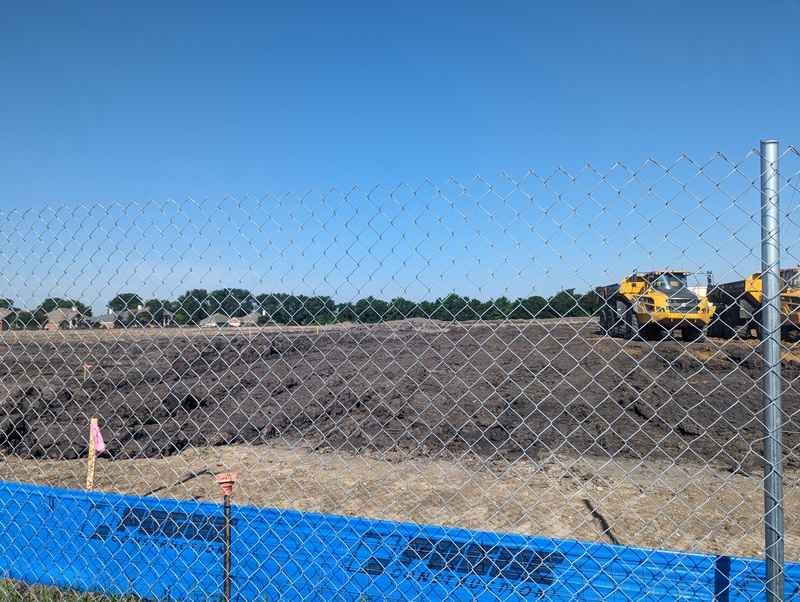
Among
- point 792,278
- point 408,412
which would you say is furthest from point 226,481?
point 408,412

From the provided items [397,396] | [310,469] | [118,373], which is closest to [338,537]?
[310,469]

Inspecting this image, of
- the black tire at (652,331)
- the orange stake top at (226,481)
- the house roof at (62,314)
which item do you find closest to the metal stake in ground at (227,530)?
the orange stake top at (226,481)

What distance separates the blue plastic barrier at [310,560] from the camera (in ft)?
7.11

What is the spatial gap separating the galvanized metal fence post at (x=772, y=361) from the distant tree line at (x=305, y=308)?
539mm

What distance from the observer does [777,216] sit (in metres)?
1.75

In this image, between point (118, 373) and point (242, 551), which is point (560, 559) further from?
point (118, 373)

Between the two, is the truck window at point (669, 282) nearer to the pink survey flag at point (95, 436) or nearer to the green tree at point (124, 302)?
the green tree at point (124, 302)

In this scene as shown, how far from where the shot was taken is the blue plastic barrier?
2168 mm

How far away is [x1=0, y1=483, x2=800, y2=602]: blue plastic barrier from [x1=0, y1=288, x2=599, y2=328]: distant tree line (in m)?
0.89

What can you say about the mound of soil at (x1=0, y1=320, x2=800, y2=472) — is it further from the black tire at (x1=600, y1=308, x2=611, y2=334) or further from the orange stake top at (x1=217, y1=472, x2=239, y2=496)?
the orange stake top at (x1=217, y1=472, x2=239, y2=496)

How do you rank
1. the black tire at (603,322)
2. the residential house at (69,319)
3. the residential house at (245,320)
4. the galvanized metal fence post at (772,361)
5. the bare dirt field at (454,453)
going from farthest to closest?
the bare dirt field at (454,453) < the residential house at (69,319) < the residential house at (245,320) < the black tire at (603,322) < the galvanized metal fence post at (772,361)

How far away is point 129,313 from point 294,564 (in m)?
1.59

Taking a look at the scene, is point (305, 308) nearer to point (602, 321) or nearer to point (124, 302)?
point (124, 302)

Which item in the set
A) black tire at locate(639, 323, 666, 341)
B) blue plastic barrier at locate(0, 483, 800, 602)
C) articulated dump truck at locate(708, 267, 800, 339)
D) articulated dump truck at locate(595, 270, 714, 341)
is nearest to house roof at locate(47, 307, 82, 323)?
blue plastic barrier at locate(0, 483, 800, 602)
